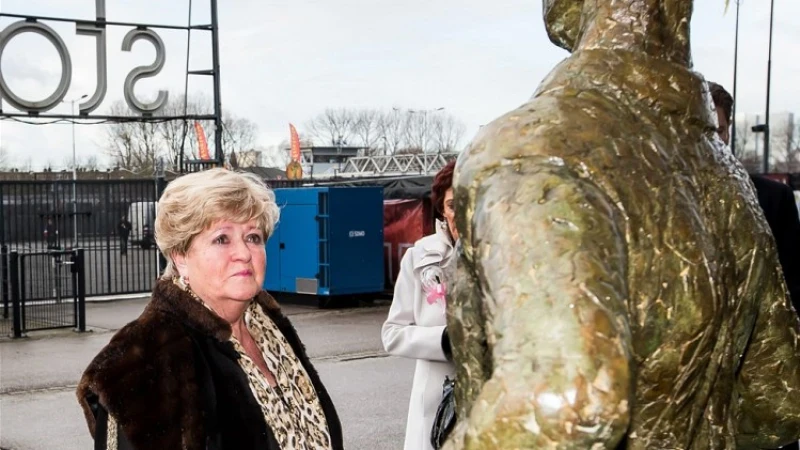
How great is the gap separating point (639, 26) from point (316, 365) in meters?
9.64

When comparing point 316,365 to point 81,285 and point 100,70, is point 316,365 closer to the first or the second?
point 81,285

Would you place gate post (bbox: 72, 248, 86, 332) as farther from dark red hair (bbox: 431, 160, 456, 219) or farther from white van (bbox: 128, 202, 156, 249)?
dark red hair (bbox: 431, 160, 456, 219)

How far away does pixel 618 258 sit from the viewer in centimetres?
131

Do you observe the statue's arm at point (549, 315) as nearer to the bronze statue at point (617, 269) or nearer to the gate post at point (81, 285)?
the bronze statue at point (617, 269)

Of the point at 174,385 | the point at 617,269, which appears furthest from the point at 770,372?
the point at 174,385

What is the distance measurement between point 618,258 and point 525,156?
0.19 m

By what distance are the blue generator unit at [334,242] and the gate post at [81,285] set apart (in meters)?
3.82

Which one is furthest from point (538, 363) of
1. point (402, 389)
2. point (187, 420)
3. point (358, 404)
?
point (402, 389)

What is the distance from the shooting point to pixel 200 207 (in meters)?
3.13

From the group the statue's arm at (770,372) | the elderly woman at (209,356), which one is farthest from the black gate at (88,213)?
the statue's arm at (770,372)

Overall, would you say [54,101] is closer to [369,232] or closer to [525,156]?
[369,232]

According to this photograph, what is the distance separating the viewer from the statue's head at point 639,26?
1.62m

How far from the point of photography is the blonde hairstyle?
3135 millimetres

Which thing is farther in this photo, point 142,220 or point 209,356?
point 142,220
